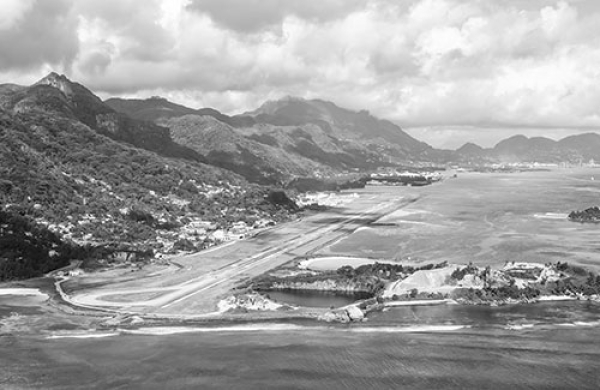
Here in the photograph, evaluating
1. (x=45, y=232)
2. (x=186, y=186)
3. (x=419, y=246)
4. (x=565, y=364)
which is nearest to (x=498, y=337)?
(x=565, y=364)

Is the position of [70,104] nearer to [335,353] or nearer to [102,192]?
[102,192]

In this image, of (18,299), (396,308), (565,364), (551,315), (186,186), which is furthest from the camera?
(186,186)

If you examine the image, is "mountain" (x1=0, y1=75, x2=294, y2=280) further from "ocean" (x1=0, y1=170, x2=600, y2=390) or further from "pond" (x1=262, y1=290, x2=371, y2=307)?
"pond" (x1=262, y1=290, x2=371, y2=307)

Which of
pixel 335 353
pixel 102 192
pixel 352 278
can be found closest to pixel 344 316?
pixel 335 353

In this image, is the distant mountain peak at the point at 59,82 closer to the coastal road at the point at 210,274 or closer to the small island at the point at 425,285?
the coastal road at the point at 210,274

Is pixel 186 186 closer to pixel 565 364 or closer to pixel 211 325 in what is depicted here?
pixel 211 325

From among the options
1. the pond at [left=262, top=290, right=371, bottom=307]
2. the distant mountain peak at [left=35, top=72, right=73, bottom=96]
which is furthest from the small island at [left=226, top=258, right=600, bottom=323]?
the distant mountain peak at [left=35, top=72, right=73, bottom=96]
